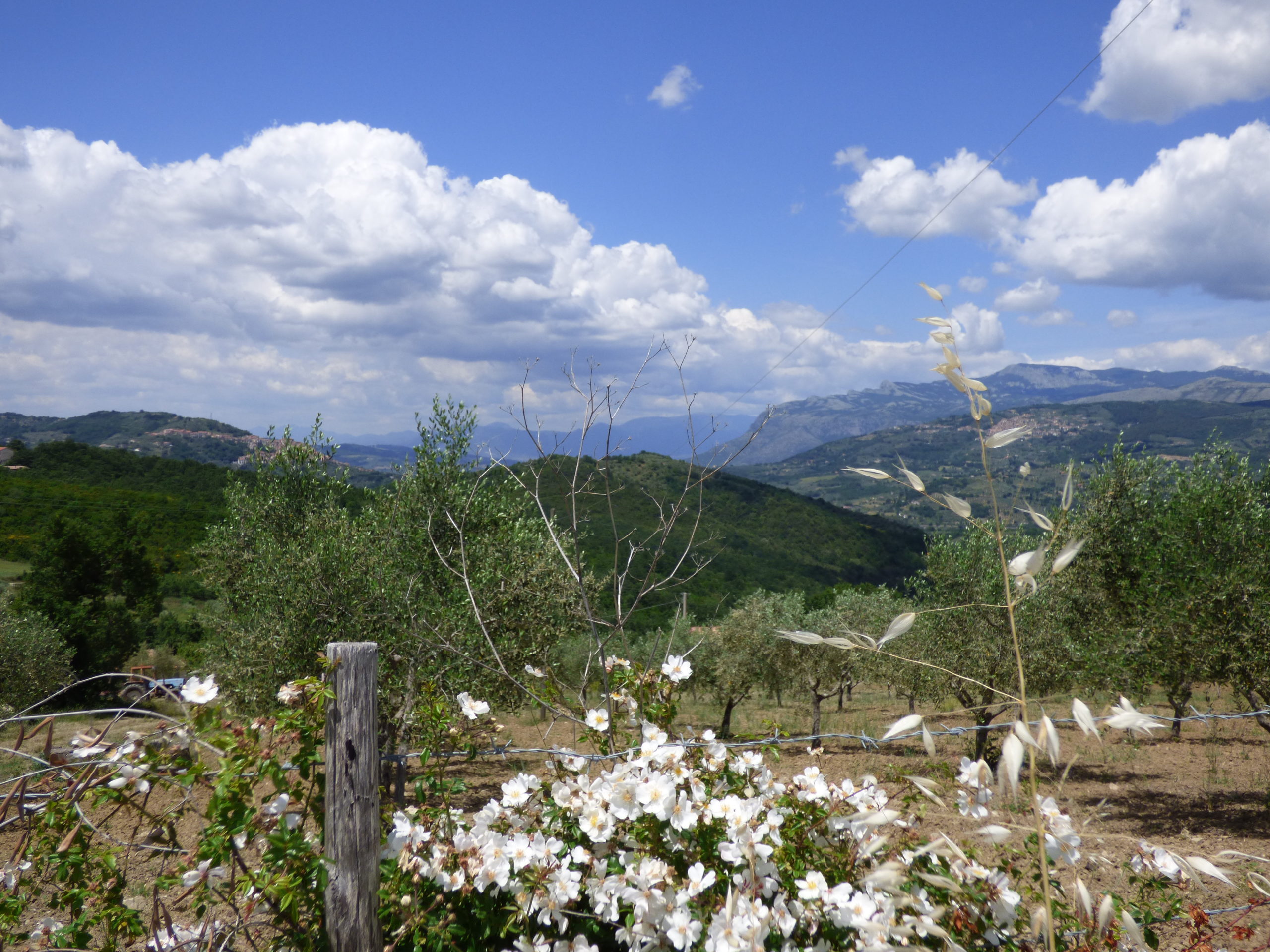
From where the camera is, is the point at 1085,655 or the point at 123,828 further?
the point at 1085,655

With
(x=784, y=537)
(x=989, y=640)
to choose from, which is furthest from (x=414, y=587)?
(x=784, y=537)

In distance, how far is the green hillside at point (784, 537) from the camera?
3041 inches

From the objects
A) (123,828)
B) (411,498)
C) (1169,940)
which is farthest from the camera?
(411,498)

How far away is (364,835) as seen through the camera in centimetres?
252

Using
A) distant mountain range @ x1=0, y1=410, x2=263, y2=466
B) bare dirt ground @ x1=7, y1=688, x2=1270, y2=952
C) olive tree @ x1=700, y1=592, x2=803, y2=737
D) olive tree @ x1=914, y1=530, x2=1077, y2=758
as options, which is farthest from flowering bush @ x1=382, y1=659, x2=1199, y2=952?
distant mountain range @ x1=0, y1=410, x2=263, y2=466

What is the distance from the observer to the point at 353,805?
2.52 m

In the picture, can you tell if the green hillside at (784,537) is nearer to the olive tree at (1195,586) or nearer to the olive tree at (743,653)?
the olive tree at (743,653)

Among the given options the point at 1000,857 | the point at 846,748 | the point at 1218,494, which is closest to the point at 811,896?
the point at 1000,857

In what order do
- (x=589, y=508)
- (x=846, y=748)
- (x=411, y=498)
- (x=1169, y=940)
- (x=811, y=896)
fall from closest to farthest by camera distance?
(x=811, y=896) → (x=589, y=508) → (x=1169, y=940) → (x=411, y=498) → (x=846, y=748)

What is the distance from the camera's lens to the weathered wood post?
2.45 metres

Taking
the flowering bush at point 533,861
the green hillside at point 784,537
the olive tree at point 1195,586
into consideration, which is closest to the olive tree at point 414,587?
the flowering bush at point 533,861

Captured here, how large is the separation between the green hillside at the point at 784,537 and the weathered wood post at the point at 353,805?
56.5 metres

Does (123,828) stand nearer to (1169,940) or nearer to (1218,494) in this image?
(1169,940)

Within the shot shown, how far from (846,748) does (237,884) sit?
20077mm
